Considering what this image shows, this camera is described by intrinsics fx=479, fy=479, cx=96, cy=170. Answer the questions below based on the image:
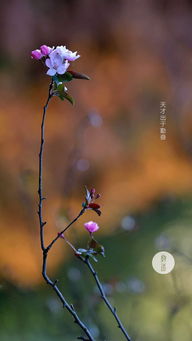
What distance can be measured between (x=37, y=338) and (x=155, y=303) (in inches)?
19.3

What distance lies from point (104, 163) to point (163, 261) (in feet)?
1.47

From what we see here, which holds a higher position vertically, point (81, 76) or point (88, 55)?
point (88, 55)

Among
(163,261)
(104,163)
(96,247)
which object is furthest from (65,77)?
(163,261)

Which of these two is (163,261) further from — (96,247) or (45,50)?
(45,50)

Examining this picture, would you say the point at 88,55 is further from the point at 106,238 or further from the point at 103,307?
the point at 103,307

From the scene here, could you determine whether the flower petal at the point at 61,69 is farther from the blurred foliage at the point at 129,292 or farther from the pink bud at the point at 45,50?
the blurred foliage at the point at 129,292

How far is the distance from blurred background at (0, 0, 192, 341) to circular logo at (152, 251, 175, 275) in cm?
2

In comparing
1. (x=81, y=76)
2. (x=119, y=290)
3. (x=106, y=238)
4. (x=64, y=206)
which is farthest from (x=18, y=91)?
(x=81, y=76)

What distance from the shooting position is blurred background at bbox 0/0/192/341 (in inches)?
74.0

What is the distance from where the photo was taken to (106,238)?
1.89 metres

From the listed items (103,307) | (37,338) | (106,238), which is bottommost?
(37,338)

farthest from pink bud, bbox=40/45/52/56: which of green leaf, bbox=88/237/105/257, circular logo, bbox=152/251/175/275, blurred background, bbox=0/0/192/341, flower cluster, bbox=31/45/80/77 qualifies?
circular logo, bbox=152/251/175/275

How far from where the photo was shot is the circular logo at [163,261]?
6.07ft

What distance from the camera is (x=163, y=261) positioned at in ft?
6.10
